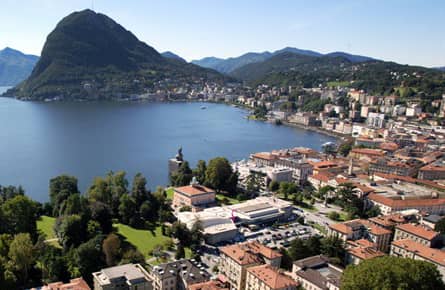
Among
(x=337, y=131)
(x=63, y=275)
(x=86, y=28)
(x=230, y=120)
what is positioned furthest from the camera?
(x=86, y=28)

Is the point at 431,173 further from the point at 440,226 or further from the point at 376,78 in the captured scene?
the point at 376,78

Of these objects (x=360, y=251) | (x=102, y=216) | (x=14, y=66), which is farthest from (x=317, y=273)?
(x=14, y=66)

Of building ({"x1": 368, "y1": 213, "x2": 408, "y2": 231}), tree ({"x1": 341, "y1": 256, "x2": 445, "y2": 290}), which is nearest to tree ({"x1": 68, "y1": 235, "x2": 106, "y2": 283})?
tree ({"x1": 341, "y1": 256, "x2": 445, "y2": 290})

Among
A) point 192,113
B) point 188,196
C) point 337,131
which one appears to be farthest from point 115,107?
point 188,196

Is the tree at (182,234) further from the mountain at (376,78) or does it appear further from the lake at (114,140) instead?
the mountain at (376,78)

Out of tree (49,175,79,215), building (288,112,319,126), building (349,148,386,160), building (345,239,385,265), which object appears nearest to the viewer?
building (345,239,385,265)

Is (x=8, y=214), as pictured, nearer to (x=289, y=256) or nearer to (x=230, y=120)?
(x=289, y=256)

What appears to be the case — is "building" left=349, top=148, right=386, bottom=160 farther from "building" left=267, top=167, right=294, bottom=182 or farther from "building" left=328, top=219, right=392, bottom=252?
"building" left=328, top=219, right=392, bottom=252
